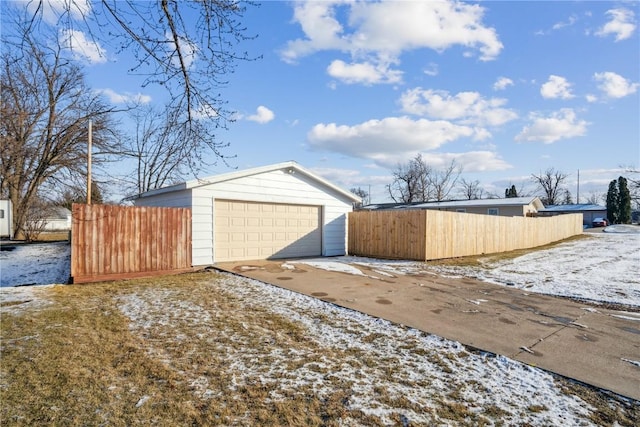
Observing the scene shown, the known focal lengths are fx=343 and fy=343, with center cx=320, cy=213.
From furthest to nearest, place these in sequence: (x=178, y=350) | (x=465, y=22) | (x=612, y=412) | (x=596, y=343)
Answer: (x=465, y=22)
(x=596, y=343)
(x=178, y=350)
(x=612, y=412)

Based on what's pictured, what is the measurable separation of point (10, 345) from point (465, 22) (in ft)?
26.2

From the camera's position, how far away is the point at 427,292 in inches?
275

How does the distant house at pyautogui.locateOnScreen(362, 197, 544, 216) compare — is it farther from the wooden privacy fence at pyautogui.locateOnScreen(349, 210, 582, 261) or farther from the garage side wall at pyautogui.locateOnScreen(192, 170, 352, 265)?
the garage side wall at pyautogui.locateOnScreen(192, 170, 352, 265)

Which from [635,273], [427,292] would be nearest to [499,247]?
[635,273]

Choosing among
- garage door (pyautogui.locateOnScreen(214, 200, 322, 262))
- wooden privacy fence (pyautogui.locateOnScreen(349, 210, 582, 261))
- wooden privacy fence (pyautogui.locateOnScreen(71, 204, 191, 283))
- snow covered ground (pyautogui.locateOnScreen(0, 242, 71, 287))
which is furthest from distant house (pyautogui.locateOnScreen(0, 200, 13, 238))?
wooden privacy fence (pyautogui.locateOnScreen(349, 210, 582, 261))

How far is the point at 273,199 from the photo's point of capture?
11.2 metres

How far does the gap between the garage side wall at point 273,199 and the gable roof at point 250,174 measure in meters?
0.14

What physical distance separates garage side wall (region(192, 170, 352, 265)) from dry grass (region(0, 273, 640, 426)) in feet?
15.1

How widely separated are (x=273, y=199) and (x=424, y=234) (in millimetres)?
5282

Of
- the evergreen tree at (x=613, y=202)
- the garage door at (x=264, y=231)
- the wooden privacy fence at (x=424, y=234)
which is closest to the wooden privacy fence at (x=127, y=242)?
the garage door at (x=264, y=231)

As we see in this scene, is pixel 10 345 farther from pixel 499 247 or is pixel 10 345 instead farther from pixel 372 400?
pixel 499 247

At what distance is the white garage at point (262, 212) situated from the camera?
9.72m

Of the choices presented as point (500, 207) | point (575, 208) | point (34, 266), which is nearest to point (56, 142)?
point (34, 266)

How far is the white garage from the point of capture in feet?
31.9
